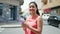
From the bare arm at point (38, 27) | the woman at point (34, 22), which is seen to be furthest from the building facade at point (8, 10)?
the bare arm at point (38, 27)

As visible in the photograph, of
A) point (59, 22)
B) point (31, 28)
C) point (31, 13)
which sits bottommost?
point (59, 22)

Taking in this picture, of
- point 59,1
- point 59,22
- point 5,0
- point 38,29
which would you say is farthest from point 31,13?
point 59,1

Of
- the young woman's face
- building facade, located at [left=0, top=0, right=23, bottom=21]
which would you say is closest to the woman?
the young woman's face

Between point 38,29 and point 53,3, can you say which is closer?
point 38,29

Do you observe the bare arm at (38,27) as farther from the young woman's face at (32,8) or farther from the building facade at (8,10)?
the building facade at (8,10)

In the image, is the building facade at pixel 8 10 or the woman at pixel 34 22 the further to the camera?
the building facade at pixel 8 10

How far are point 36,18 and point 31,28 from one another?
24cm

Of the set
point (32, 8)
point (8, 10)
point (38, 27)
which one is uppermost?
point (32, 8)

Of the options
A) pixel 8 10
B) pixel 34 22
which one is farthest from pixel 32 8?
pixel 8 10

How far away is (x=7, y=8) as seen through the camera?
27.4 m

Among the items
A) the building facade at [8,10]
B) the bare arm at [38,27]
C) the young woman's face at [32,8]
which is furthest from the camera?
the building facade at [8,10]

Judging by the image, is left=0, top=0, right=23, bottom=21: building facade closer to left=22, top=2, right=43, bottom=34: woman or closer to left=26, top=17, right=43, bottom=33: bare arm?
left=22, top=2, right=43, bottom=34: woman

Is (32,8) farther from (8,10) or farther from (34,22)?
(8,10)

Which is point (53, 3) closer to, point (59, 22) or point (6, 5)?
point (6, 5)
